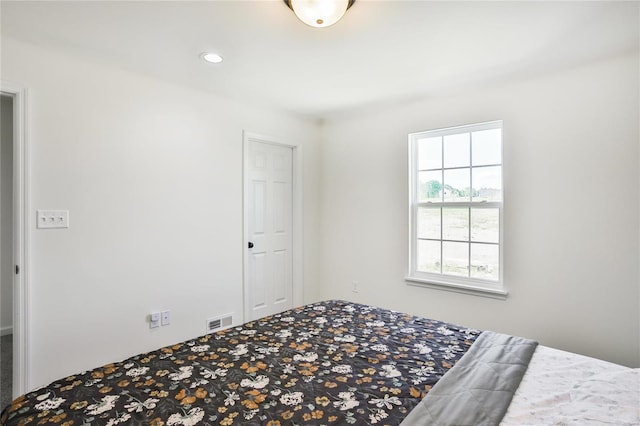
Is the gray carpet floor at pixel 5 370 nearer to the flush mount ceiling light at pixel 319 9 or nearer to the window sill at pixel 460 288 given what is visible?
the flush mount ceiling light at pixel 319 9

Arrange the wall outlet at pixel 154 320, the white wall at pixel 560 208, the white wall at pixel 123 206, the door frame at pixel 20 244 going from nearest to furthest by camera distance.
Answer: the door frame at pixel 20 244, the white wall at pixel 123 206, the white wall at pixel 560 208, the wall outlet at pixel 154 320

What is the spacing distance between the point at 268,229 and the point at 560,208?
2.59m

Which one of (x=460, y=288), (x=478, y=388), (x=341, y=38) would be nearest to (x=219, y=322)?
(x=460, y=288)

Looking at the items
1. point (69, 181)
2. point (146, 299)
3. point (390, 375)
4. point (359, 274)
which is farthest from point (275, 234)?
point (390, 375)

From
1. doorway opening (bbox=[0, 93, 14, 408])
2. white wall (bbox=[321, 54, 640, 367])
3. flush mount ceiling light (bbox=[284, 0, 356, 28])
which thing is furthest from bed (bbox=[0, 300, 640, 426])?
doorway opening (bbox=[0, 93, 14, 408])

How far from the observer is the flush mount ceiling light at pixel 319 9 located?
63.3 inches

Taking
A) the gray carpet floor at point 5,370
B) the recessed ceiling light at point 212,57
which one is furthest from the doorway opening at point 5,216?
the recessed ceiling light at point 212,57

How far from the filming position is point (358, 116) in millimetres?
3688

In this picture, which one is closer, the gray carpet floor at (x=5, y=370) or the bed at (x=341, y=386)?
the bed at (x=341, y=386)

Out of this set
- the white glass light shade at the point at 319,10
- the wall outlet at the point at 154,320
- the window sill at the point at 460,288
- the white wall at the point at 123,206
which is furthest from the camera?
the window sill at the point at 460,288

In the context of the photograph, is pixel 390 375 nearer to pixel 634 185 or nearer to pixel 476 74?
pixel 634 185

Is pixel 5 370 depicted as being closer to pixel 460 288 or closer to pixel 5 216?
pixel 5 216

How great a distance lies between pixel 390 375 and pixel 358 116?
2.86 meters

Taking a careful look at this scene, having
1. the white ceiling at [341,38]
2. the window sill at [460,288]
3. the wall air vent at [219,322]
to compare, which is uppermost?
the white ceiling at [341,38]
